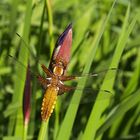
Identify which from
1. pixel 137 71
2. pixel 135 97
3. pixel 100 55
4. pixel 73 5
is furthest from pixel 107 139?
pixel 73 5

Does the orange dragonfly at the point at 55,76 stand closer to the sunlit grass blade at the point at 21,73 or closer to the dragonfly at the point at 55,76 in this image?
the dragonfly at the point at 55,76

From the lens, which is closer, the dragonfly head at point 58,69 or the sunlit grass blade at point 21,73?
the dragonfly head at point 58,69

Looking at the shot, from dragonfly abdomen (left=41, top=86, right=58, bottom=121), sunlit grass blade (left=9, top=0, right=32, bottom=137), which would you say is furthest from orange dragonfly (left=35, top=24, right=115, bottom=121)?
sunlit grass blade (left=9, top=0, right=32, bottom=137)

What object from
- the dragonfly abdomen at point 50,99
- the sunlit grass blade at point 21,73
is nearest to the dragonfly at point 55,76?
the dragonfly abdomen at point 50,99

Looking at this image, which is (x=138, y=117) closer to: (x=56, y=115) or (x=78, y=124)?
(x=78, y=124)

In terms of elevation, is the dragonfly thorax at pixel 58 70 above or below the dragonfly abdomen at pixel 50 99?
above

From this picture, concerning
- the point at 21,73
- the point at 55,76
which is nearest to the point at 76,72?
the point at 21,73

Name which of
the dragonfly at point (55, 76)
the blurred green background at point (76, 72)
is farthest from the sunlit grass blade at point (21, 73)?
the dragonfly at point (55, 76)

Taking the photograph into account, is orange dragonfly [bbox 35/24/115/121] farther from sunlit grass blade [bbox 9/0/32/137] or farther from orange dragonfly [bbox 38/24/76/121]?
sunlit grass blade [bbox 9/0/32/137]

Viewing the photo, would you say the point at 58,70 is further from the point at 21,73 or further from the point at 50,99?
the point at 21,73
